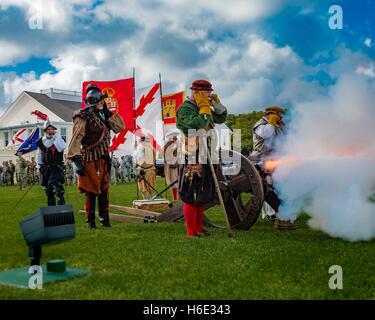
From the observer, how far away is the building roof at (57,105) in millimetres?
46244

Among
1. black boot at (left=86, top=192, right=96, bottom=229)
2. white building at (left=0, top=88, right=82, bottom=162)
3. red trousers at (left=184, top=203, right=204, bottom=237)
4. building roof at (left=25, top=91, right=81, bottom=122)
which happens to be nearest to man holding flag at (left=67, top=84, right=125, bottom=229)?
black boot at (left=86, top=192, right=96, bottom=229)

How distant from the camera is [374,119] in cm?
638

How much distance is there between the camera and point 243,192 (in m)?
7.78

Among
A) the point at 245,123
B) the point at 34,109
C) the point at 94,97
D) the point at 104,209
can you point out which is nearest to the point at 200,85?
the point at 94,97

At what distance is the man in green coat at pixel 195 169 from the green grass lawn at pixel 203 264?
0.38m

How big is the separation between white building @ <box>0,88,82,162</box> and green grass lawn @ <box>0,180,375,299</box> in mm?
37920

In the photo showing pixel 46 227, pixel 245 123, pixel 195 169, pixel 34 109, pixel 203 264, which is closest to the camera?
pixel 46 227

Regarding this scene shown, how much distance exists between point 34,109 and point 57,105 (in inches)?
82.2

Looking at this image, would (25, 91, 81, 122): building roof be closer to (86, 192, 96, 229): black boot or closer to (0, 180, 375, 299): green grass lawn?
(86, 192, 96, 229): black boot

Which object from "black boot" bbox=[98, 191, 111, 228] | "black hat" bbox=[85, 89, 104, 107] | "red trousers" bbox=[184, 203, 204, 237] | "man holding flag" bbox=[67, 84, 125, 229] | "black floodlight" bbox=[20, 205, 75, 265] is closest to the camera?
"black floodlight" bbox=[20, 205, 75, 265]

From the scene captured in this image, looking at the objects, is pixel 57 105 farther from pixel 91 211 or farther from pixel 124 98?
pixel 91 211

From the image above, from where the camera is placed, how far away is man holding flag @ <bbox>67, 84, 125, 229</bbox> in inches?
332

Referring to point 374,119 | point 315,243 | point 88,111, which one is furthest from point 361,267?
point 88,111

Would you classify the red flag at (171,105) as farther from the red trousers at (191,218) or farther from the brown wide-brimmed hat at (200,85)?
the red trousers at (191,218)
